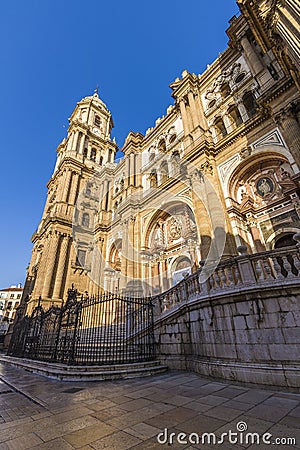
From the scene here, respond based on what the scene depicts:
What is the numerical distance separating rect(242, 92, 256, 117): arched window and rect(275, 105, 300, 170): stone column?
4357 millimetres

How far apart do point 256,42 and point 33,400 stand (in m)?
22.3

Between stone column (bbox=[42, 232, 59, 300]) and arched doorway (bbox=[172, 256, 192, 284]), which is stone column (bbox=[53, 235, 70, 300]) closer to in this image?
stone column (bbox=[42, 232, 59, 300])

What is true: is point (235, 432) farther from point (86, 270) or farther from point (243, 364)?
point (86, 270)

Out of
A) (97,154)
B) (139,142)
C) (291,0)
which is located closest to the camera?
(291,0)

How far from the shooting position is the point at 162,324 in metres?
8.05

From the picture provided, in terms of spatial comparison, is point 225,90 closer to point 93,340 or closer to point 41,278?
point 93,340

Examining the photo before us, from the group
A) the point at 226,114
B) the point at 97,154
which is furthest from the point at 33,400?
the point at 97,154

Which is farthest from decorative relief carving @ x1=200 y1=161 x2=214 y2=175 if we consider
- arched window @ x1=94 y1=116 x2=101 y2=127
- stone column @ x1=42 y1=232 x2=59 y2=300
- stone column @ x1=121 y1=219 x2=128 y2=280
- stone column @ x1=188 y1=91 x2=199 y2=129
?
arched window @ x1=94 y1=116 x2=101 y2=127

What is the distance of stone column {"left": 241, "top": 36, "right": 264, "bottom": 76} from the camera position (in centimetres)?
1393

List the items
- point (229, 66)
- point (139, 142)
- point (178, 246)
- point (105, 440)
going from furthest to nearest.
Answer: point (139, 142) → point (229, 66) → point (178, 246) → point (105, 440)

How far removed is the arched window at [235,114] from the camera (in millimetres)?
15637

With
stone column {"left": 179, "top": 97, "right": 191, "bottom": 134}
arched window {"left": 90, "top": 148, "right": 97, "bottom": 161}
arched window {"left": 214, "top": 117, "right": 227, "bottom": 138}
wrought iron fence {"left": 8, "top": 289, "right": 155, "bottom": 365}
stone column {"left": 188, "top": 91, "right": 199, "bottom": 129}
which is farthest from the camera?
arched window {"left": 90, "top": 148, "right": 97, "bottom": 161}

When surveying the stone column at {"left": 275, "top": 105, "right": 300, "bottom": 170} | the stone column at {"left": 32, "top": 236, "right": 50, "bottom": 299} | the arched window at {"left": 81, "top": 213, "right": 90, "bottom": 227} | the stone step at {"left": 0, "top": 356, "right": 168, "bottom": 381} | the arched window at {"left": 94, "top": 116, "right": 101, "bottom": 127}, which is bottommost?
the stone step at {"left": 0, "top": 356, "right": 168, "bottom": 381}

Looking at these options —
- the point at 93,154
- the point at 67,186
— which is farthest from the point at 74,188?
the point at 93,154
